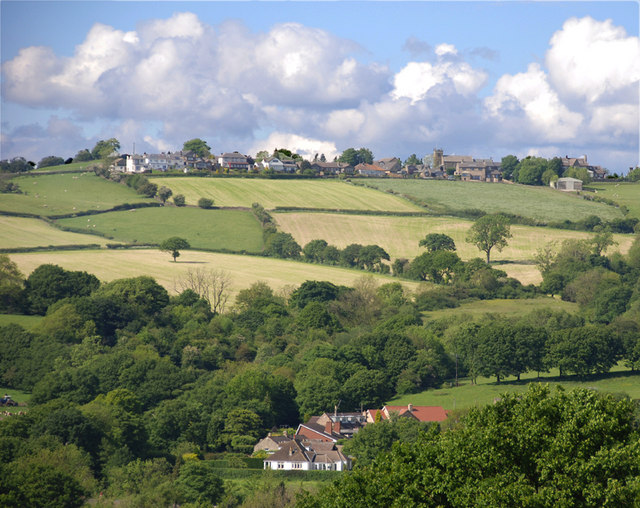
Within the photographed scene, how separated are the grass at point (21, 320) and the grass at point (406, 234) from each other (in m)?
52.5

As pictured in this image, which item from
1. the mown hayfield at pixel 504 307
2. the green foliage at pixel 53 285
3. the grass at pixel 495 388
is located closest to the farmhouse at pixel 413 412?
the grass at pixel 495 388

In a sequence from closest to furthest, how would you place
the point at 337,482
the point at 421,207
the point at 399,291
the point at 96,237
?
the point at 337,482 < the point at 399,291 < the point at 96,237 < the point at 421,207

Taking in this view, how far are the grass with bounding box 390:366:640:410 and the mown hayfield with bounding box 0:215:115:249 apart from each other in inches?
2517

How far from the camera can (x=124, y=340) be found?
349 ft

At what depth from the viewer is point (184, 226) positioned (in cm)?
15512

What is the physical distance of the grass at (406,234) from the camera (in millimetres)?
152750

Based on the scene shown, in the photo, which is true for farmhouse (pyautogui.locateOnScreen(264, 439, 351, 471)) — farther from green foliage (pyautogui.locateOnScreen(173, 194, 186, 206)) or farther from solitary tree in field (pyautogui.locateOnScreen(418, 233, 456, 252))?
green foliage (pyautogui.locateOnScreen(173, 194, 186, 206))

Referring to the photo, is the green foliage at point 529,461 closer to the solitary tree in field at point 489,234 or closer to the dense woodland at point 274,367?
the dense woodland at point 274,367

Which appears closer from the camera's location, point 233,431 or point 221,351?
point 233,431

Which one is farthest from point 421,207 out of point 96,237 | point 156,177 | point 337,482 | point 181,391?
point 337,482

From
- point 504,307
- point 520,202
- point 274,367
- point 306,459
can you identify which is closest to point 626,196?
point 520,202

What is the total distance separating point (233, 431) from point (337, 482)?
1833 inches

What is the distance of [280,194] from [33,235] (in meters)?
53.2

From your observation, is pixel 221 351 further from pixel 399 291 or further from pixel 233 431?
pixel 399 291
